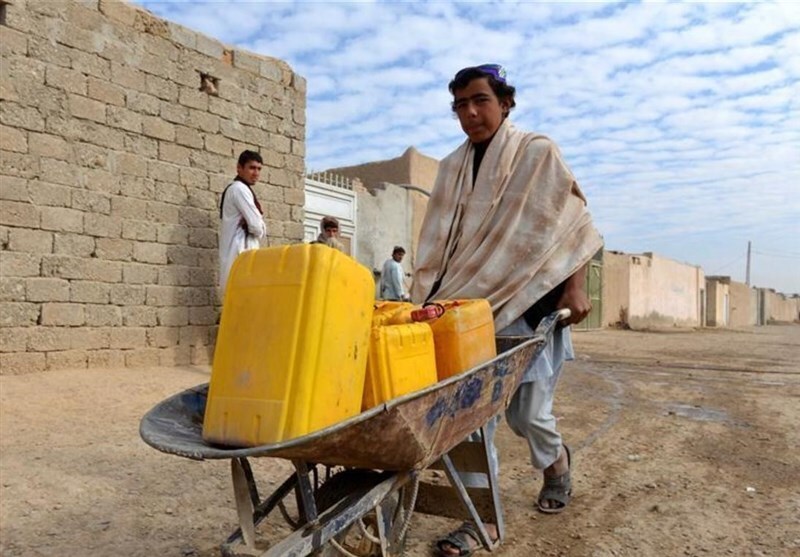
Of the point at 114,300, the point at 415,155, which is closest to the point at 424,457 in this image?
the point at 114,300

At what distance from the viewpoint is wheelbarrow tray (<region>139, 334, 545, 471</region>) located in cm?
152

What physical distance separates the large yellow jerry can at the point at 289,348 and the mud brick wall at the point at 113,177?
4.44 m

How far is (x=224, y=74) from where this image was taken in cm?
699

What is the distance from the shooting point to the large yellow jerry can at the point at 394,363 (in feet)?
6.00

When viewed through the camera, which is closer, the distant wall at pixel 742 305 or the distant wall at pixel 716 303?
the distant wall at pixel 716 303

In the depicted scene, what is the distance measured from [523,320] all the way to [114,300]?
4.34 metres

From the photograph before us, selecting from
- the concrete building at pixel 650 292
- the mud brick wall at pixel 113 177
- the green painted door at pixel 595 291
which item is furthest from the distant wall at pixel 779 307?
the mud brick wall at pixel 113 177

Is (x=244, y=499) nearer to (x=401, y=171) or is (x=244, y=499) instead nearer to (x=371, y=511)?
(x=371, y=511)

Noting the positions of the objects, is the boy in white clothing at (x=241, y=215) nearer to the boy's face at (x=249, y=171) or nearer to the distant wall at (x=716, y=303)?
the boy's face at (x=249, y=171)

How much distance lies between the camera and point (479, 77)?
9.06ft

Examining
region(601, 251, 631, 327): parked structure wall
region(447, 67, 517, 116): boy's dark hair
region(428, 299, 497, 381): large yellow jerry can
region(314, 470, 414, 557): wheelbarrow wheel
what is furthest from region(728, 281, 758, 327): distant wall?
region(314, 470, 414, 557): wheelbarrow wheel

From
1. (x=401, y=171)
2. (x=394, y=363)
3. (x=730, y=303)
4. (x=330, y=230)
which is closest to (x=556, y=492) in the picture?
(x=394, y=363)

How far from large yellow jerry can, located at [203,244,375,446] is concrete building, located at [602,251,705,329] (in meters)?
21.7

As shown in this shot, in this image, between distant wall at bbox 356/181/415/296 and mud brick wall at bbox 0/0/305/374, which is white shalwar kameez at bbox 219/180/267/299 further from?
distant wall at bbox 356/181/415/296
